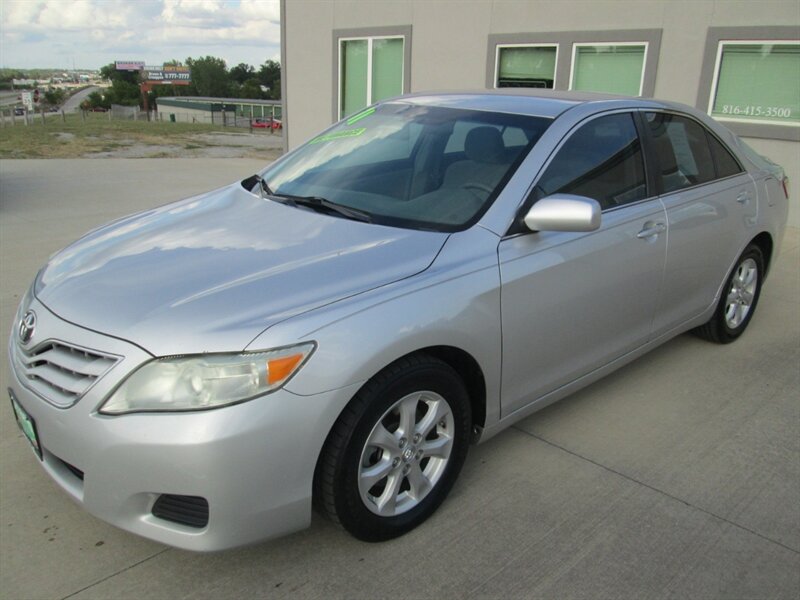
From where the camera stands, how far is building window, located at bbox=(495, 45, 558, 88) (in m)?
10.5

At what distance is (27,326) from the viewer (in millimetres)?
2688

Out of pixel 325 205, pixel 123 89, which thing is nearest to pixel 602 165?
pixel 325 205

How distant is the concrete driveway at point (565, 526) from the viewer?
2568 mm

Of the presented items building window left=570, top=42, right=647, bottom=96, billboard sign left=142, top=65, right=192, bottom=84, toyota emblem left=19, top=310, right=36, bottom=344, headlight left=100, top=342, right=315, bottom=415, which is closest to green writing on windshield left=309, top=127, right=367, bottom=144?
toyota emblem left=19, top=310, right=36, bottom=344

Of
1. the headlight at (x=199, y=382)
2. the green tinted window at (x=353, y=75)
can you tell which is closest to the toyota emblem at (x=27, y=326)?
the headlight at (x=199, y=382)

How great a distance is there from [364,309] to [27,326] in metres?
1.31

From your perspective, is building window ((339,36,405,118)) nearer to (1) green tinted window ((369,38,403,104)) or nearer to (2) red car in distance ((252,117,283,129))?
(1) green tinted window ((369,38,403,104))

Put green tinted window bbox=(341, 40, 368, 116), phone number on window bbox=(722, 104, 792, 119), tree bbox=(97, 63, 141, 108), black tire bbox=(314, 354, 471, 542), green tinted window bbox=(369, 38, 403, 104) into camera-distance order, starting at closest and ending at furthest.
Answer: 1. black tire bbox=(314, 354, 471, 542)
2. phone number on window bbox=(722, 104, 792, 119)
3. green tinted window bbox=(369, 38, 403, 104)
4. green tinted window bbox=(341, 40, 368, 116)
5. tree bbox=(97, 63, 141, 108)

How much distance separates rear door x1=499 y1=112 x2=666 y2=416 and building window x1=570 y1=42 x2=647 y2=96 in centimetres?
641

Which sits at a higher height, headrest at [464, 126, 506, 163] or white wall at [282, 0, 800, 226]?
white wall at [282, 0, 800, 226]

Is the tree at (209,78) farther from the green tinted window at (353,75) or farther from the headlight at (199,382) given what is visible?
the headlight at (199,382)

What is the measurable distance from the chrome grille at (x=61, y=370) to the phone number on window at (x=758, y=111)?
8.74 metres

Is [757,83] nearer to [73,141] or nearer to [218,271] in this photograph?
[218,271]

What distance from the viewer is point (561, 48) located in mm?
10156
